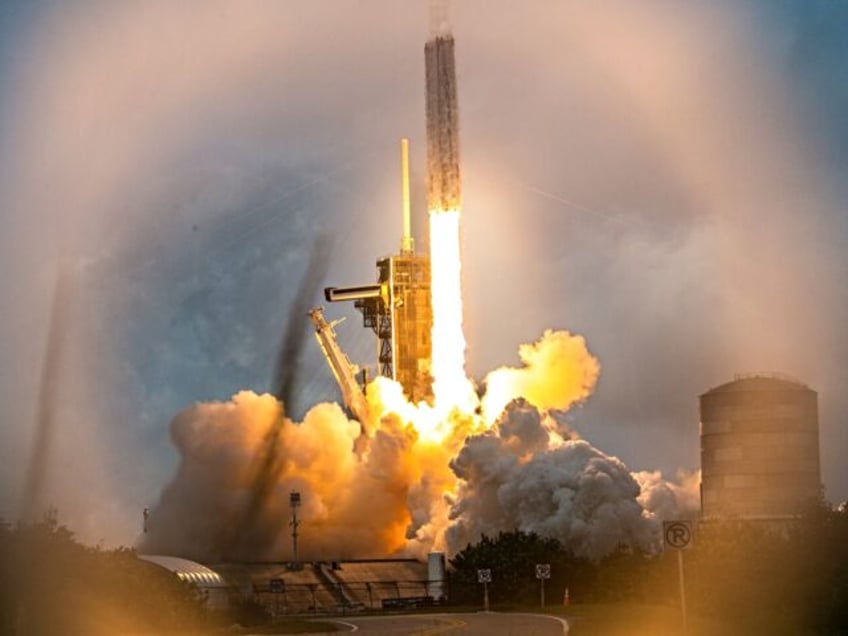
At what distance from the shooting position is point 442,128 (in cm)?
13400

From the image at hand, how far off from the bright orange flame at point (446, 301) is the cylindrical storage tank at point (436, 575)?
14.6m

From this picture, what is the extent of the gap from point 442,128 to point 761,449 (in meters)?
32.0

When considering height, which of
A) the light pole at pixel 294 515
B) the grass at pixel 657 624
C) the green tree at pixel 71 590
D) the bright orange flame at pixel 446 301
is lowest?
the grass at pixel 657 624

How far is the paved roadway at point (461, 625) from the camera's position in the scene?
3044 inches

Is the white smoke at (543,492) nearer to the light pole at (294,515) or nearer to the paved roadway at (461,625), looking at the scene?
the light pole at (294,515)

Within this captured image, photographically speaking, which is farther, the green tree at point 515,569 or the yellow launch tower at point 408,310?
the yellow launch tower at point 408,310

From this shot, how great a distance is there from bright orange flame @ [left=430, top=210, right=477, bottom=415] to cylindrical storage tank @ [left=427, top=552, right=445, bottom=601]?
14.6m

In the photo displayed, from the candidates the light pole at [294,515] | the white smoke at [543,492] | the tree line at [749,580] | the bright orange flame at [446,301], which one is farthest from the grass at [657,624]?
the bright orange flame at [446,301]

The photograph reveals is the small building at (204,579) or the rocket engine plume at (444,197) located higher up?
the rocket engine plume at (444,197)

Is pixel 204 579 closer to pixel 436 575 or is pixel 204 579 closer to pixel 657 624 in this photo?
pixel 436 575

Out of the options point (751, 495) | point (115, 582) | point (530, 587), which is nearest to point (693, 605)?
point (115, 582)

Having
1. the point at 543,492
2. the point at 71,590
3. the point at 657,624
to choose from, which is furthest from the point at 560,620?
the point at 543,492

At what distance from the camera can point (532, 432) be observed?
13475cm

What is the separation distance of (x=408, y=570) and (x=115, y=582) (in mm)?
55799
